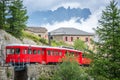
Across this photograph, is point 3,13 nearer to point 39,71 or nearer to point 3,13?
point 3,13

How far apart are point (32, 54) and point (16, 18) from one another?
651 inches

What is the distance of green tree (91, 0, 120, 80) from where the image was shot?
34469 millimetres

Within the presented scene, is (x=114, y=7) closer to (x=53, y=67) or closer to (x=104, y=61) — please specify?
→ (x=104, y=61)

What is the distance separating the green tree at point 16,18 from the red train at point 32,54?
1251cm

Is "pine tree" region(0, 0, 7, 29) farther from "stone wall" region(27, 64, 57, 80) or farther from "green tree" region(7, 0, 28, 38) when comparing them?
"stone wall" region(27, 64, 57, 80)

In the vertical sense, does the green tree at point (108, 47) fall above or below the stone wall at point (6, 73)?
above

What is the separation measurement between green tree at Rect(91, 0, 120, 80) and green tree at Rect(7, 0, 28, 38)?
32.7m

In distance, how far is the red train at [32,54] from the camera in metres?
50.8

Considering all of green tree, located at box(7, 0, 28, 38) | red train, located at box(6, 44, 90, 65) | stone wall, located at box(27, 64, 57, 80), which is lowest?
stone wall, located at box(27, 64, 57, 80)

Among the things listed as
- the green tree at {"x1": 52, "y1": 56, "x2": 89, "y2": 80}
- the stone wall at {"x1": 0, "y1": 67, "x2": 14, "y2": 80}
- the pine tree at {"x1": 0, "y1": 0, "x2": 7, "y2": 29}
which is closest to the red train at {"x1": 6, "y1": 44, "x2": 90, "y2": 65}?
the green tree at {"x1": 52, "y1": 56, "x2": 89, "y2": 80}

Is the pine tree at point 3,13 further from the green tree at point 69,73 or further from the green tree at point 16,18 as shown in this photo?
the green tree at point 69,73

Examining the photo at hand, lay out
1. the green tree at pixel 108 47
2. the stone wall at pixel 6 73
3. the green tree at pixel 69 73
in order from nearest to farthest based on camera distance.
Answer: the green tree at pixel 108 47
the stone wall at pixel 6 73
the green tree at pixel 69 73

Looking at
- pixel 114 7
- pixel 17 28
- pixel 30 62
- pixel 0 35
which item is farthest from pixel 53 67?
pixel 114 7

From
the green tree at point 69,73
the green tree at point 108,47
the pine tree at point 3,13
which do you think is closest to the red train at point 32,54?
the green tree at point 69,73
